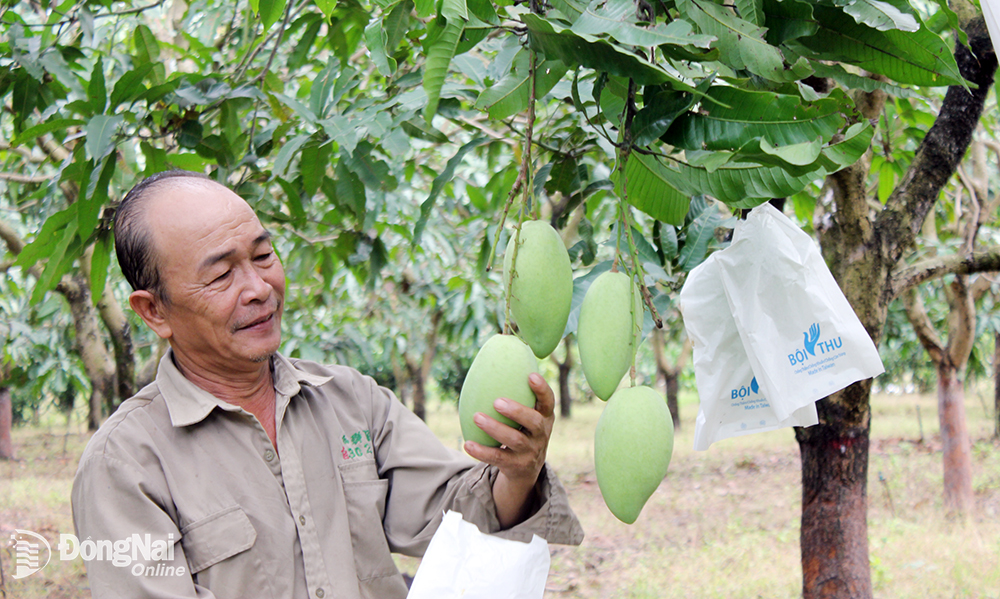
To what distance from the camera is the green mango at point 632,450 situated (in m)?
0.80

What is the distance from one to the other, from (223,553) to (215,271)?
42cm

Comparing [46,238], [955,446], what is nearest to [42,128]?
[46,238]

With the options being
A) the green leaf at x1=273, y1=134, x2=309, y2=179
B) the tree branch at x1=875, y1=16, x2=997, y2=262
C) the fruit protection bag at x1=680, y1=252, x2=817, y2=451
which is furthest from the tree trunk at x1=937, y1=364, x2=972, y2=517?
the green leaf at x1=273, y1=134, x2=309, y2=179

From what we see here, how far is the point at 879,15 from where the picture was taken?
0.72 meters

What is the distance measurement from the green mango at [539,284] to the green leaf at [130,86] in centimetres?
109

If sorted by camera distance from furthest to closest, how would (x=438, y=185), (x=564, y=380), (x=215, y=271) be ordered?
(x=564, y=380), (x=438, y=185), (x=215, y=271)

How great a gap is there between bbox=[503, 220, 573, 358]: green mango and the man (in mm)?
206

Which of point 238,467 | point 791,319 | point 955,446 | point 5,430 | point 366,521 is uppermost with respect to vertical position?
point 791,319

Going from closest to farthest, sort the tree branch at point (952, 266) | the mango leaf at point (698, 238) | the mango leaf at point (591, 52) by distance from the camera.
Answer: the mango leaf at point (591, 52)
the mango leaf at point (698, 238)
the tree branch at point (952, 266)

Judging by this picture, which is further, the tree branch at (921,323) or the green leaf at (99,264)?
the tree branch at (921,323)

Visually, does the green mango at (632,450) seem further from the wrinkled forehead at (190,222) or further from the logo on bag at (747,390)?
the wrinkled forehead at (190,222)

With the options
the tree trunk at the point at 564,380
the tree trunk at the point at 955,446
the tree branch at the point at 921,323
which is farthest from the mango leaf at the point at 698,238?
the tree trunk at the point at 564,380

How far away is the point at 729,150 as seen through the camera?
0.73 meters

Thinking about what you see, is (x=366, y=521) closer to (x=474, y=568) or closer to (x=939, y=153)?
(x=474, y=568)
